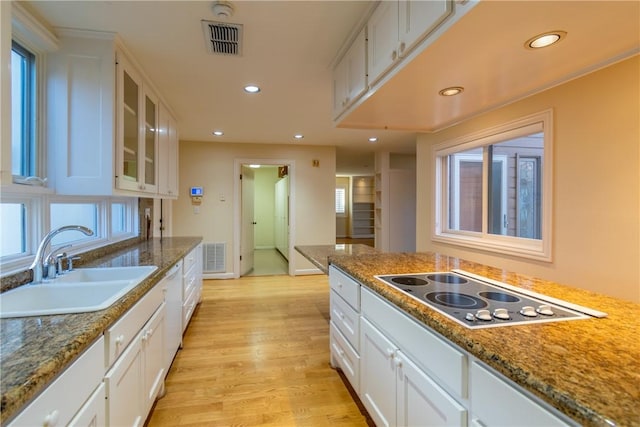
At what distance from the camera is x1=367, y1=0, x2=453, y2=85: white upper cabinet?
4.04 feet

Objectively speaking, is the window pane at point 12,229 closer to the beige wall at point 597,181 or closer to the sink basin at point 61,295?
the sink basin at point 61,295

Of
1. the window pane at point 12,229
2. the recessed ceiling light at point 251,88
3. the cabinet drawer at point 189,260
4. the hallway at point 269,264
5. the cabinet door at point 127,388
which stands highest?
the recessed ceiling light at point 251,88

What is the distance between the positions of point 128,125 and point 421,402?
7.99ft

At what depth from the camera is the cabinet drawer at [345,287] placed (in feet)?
5.96

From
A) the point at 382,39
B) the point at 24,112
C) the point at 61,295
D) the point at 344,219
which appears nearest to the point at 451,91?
the point at 382,39

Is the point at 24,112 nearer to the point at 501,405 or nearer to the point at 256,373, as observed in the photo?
the point at 256,373

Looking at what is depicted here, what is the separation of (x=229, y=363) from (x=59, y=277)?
1.36 m

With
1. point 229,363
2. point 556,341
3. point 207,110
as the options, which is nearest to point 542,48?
point 556,341

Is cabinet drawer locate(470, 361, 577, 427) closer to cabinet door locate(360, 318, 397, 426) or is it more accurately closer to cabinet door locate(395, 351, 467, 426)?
cabinet door locate(395, 351, 467, 426)

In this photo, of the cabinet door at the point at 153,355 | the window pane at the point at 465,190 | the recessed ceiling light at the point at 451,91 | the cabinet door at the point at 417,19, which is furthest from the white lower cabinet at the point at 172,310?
the window pane at the point at 465,190

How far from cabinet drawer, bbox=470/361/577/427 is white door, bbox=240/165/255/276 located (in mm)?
4777

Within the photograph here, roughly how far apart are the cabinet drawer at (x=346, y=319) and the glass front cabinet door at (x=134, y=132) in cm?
164

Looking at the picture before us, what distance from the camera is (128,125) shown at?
222 cm

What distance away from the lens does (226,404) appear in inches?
77.9
